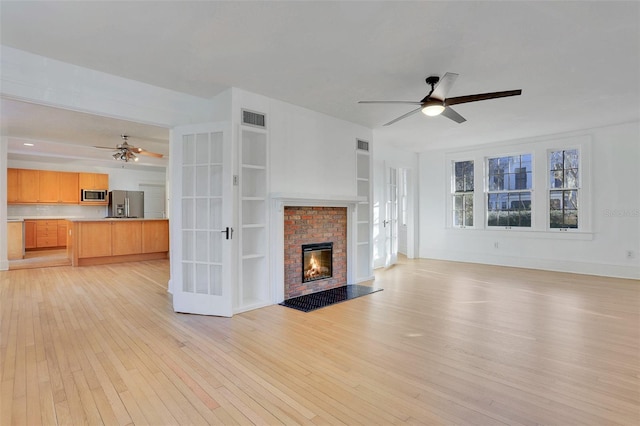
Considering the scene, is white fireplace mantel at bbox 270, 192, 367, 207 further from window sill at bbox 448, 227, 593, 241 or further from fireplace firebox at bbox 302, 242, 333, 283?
window sill at bbox 448, 227, 593, 241

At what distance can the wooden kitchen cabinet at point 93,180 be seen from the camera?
9641 millimetres

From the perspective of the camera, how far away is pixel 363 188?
5.84 m

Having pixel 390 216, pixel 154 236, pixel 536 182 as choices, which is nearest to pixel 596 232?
pixel 536 182

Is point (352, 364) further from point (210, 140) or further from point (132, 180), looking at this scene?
point (132, 180)

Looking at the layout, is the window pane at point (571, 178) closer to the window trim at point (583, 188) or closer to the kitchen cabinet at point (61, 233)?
the window trim at point (583, 188)

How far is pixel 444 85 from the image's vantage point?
124 inches

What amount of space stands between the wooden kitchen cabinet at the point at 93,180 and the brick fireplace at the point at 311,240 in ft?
27.2

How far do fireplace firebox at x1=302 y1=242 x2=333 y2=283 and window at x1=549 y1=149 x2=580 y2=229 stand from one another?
479cm

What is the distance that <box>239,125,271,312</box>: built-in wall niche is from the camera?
4215 mm

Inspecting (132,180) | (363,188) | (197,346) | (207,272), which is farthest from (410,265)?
(132,180)

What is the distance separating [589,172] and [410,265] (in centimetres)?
379

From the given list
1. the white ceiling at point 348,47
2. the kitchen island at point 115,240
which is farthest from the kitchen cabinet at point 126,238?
the white ceiling at point 348,47

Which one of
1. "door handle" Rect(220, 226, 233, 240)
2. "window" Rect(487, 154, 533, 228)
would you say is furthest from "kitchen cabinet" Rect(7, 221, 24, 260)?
"window" Rect(487, 154, 533, 228)

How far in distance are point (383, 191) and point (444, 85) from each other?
12.8ft
